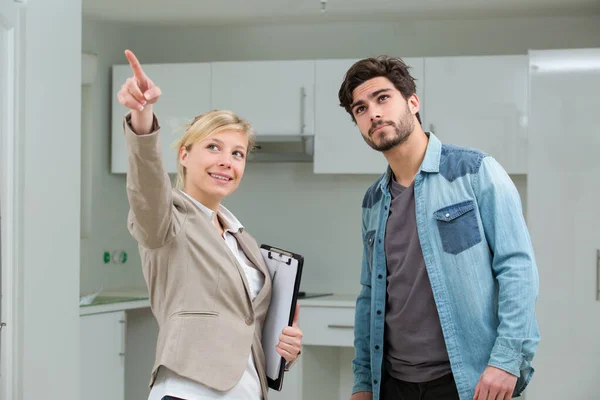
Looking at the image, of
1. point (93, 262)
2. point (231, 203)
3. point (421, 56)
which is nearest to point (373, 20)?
point (421, 56)

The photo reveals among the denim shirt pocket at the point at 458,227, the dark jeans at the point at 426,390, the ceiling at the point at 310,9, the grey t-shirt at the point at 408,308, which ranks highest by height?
the ceiling at the point at 310,9

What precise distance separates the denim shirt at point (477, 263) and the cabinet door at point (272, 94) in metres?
2.76

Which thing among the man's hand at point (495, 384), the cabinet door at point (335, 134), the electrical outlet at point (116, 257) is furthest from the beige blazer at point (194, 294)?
the electrical outlet at point (116, 257)

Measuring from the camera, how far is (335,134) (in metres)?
4.63

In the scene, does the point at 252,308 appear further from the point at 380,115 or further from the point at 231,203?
the point at 231,203

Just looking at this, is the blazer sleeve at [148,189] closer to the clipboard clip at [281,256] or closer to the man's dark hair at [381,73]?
the clipboard clip at [281,256]

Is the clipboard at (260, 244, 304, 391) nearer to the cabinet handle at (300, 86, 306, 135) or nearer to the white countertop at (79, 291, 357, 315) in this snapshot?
the white countertop at (79, 291, 357, 315)

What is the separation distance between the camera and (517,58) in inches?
175

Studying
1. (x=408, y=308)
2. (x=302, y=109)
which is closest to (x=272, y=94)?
(x=302, y=109)

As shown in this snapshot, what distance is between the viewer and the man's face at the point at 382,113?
76.3 inches

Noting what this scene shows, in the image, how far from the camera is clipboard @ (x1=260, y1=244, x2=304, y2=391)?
70.4 inches

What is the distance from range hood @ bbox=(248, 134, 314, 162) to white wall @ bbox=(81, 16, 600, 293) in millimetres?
284

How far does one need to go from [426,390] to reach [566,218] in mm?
2435

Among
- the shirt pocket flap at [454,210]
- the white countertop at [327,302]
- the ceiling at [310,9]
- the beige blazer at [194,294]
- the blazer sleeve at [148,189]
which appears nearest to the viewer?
the blazer sleeve at [148,189]
